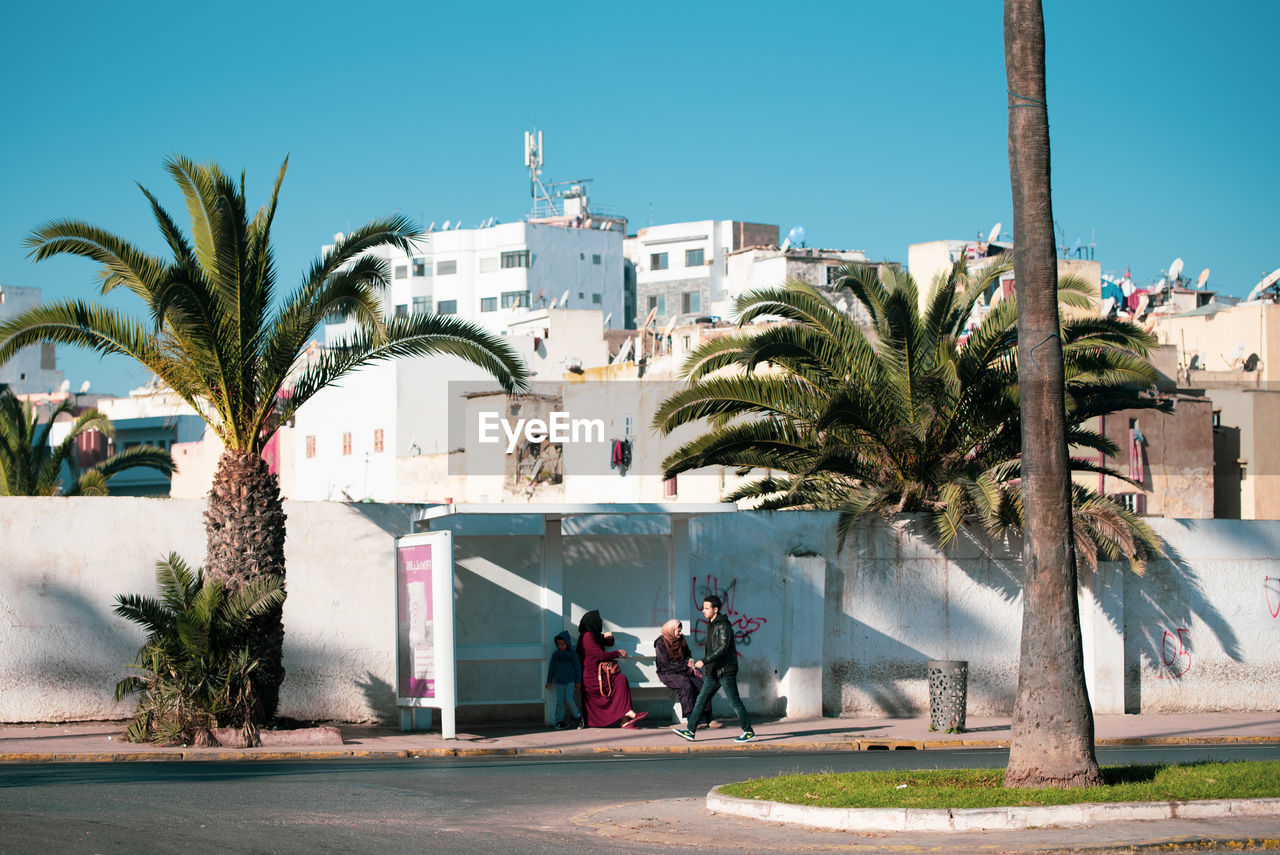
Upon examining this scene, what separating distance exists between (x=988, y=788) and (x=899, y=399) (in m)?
10.3

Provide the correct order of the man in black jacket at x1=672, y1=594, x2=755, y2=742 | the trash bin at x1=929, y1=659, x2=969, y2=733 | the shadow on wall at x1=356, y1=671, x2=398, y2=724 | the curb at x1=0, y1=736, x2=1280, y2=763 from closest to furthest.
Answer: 1. the curb at x1=0, y1=736, x2=1280, y2=763
2. the man in black jacket at x1=672, y1=594, x2=755, y2=742
3. the trash bin at x1=929, y1=659, x2=969, y2=733
4. the shadow on wall at x1=356, y1=671, x2=398, y2=724

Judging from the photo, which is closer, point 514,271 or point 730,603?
point 730,603

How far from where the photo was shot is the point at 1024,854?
30.1 feet

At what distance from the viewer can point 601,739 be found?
17.6 metres

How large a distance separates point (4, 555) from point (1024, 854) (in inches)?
543

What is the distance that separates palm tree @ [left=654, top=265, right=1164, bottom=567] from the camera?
20.3 metres

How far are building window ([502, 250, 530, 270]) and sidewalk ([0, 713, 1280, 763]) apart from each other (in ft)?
273

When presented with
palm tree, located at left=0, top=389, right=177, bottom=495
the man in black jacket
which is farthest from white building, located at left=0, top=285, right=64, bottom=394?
the man in black jacket

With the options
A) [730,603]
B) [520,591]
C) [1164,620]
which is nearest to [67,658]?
[520,591]

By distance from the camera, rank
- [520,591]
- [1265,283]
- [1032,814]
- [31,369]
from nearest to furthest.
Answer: [1032,814], [520,591], [1265,283], [31,369]

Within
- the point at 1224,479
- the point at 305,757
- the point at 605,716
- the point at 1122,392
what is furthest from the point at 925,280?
the point at 305,757

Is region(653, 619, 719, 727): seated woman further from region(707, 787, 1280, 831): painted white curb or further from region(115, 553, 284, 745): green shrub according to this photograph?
region(707, 787, 1280, 831): painted white curb

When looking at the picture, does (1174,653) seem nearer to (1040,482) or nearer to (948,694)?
(948,694)

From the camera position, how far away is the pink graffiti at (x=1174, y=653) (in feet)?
68.0
